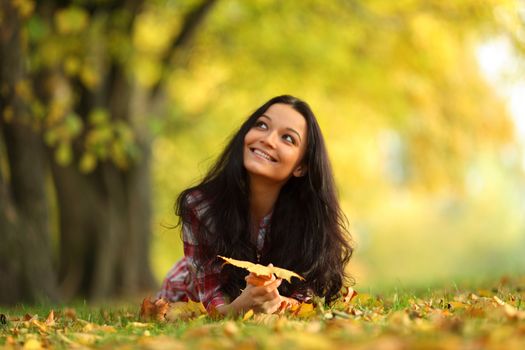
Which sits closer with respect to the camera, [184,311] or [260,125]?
[184,311]

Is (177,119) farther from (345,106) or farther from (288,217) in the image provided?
(288,217)

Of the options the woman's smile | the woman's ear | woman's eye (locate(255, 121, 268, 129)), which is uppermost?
woman's eye (locate(255, 121, 268, 129))

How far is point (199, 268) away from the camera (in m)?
4.22

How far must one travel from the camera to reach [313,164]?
4.39 meters

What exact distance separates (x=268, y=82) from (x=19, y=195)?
6849 mm

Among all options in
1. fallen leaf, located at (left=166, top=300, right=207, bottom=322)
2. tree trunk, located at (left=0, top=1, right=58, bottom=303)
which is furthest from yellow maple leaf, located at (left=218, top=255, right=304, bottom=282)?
tree trunk, located at (left=0, top=1, right=58, bottom=303)

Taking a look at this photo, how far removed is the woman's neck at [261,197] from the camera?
4441 mm

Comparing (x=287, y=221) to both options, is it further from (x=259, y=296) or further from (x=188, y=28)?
(x=188, y=28)

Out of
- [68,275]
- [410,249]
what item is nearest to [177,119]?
[68,275]

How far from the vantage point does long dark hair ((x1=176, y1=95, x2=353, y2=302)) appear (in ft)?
14.0

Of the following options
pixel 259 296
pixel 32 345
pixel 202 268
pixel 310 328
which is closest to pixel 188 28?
pixel 202 268

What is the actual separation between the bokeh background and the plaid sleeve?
48.3 inches

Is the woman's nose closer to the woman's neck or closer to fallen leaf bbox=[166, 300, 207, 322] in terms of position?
the woman's neck

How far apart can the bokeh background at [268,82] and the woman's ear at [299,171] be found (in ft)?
3.72
